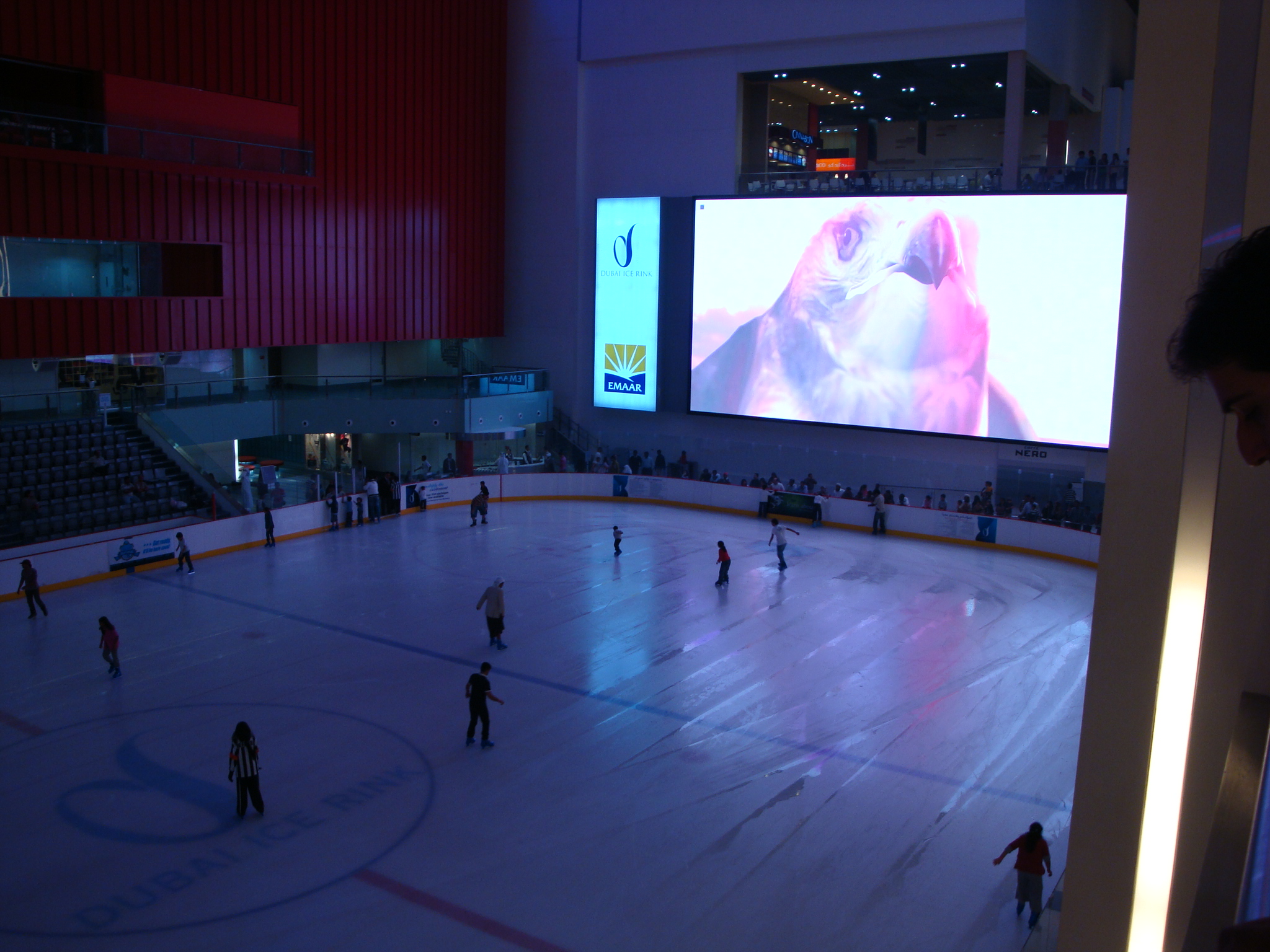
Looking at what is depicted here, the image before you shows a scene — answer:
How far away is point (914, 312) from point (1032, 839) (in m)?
22.6

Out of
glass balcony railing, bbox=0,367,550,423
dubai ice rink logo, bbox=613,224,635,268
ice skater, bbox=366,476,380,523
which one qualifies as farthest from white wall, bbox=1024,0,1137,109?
ice skater, bbox=366,476,380,523

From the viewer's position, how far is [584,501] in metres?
32.7

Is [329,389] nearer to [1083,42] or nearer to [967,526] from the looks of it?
[967,526]

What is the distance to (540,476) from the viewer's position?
33000 mm

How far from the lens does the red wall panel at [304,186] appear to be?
80.0 feet

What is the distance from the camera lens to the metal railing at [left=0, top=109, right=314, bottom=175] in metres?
23.3

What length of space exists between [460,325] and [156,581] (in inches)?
674

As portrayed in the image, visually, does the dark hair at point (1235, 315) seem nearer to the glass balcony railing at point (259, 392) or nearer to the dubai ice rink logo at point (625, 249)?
the glass balcony railing at point (259, 392)

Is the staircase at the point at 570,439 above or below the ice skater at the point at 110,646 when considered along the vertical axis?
above

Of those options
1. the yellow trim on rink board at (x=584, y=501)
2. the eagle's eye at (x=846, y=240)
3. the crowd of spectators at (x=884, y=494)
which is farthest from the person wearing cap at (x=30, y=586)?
the eagle's eye at (x=846, y=240)

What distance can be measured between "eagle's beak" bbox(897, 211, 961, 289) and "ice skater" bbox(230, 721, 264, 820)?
78.3 ft

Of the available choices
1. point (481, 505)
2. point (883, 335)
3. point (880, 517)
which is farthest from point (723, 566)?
point (883, 335)

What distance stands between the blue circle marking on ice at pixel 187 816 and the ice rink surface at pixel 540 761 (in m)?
0.04

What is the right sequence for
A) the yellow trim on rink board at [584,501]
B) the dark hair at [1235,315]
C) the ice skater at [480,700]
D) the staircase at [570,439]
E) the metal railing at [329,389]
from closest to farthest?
the dark hair at [1235,315] → the ice skater at [480,700] → the yellow trim on rink board at [584,501] → the metal railing at [329,389] → the staircase at [570,439]
